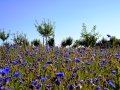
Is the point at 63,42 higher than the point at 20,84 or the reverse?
higher

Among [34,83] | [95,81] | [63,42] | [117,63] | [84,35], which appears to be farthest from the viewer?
[63,42]

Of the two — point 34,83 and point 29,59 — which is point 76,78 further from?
point 29,59

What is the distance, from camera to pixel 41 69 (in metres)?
6.65

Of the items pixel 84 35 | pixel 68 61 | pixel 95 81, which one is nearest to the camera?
pixel 95 81

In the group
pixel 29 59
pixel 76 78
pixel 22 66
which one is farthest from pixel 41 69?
pixel 29 59

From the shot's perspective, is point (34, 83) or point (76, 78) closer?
point (34, 83)

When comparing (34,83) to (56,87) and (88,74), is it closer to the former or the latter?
(56,87)

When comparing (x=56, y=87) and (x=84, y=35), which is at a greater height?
A: (x=84, y=35)

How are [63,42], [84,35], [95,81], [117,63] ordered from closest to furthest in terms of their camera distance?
[95,81] → [117,63] → [84,35] → [63,42]

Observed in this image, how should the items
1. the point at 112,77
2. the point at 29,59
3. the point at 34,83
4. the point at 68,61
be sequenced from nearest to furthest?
the point at 34,83
the point at 112,77
the point at 68,61
the point at 29,59

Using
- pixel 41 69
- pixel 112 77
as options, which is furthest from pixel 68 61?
pixel 112 77

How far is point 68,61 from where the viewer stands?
7453 millimetres

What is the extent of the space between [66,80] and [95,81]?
1.51ft

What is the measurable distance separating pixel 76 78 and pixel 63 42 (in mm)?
55842
